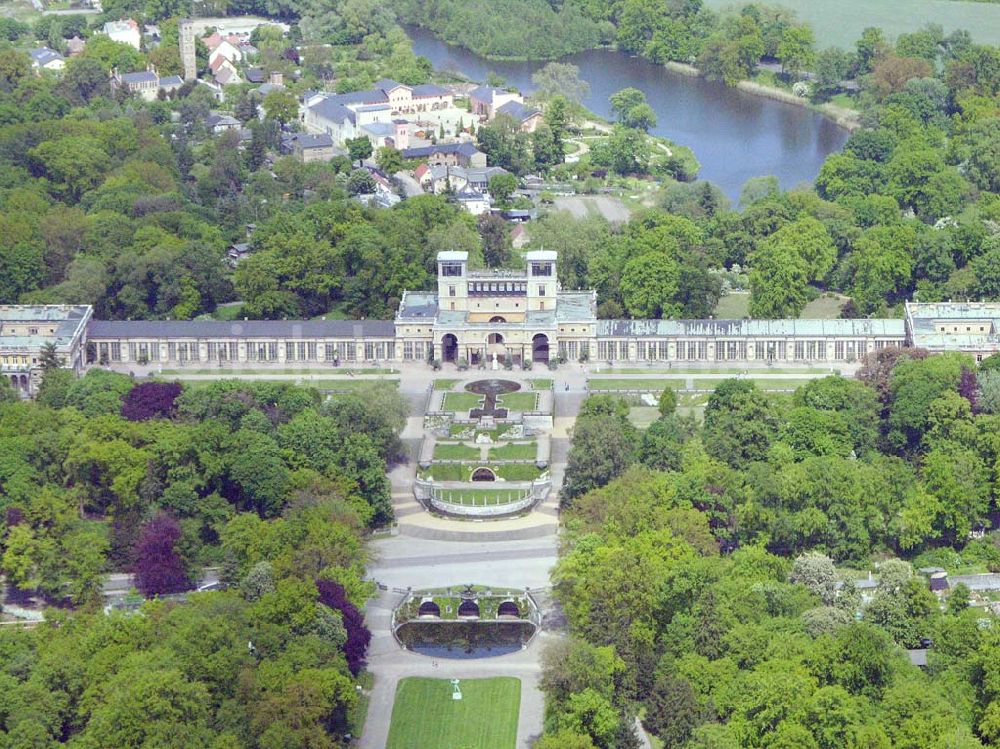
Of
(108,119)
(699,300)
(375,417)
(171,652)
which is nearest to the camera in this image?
(171,652)

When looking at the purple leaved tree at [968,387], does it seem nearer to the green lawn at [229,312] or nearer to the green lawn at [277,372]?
the green lawn at [277,372]

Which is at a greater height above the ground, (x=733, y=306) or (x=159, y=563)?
(x=159, y=563)

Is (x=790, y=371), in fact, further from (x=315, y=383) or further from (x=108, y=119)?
(x=108, y=119)

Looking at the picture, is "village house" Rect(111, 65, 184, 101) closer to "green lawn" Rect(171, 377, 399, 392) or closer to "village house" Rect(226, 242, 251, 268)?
"village house" Rect(226, 242, 251, 268)

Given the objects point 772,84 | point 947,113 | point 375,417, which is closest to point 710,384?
point 375,417

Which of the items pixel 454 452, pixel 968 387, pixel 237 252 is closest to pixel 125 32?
pixel 237 252

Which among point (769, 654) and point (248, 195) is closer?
point (769, 654)

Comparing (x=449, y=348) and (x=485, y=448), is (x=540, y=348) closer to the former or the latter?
(x=449, y=348)

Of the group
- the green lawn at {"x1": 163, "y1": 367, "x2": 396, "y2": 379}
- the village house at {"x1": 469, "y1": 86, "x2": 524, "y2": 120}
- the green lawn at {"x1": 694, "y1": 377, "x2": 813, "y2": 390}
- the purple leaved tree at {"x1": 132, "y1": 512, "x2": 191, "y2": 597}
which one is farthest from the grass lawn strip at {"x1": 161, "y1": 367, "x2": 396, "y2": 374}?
the village house at {"x1": 469, "y1": 86, "x2": 524, "y2": 120}
